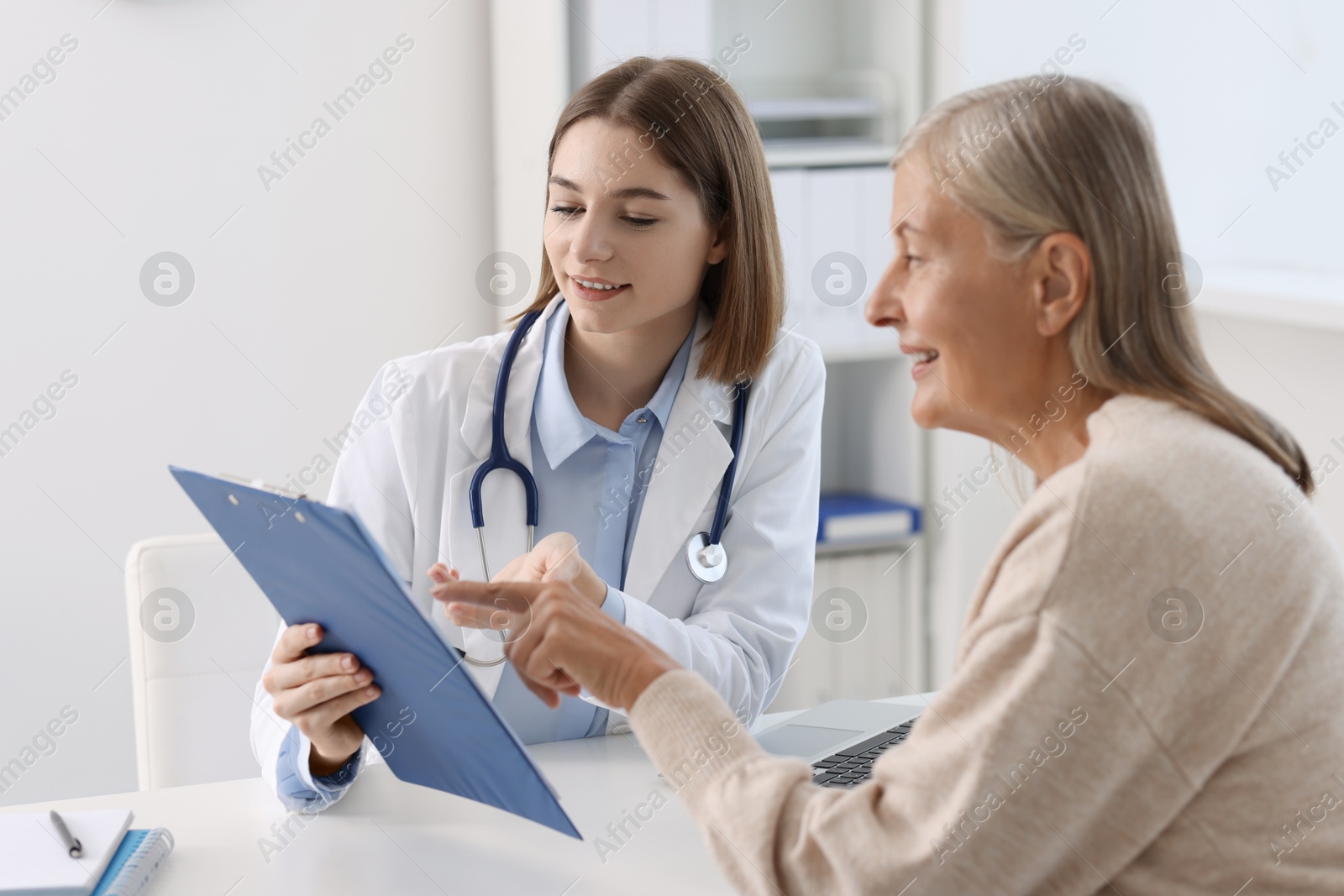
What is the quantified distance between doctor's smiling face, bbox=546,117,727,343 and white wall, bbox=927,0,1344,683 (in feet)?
3.09

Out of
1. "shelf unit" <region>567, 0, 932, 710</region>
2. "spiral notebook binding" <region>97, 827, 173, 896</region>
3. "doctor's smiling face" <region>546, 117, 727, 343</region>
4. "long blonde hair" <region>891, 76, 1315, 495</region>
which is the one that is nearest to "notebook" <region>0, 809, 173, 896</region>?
"spiral notebook binding" <region>97, 827, 173, 896</region>

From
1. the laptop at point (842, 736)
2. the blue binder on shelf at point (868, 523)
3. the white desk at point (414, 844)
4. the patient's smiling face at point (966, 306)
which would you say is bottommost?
the blue binder on shelf at point (868, 523)

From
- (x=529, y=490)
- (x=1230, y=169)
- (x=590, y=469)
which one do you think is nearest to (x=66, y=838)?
(x=529, y=490)

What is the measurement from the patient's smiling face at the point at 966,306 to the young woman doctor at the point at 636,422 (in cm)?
58

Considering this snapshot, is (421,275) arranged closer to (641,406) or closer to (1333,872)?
(641,406)

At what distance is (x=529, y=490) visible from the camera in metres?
1.58

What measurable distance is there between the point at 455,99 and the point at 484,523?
1430 mm

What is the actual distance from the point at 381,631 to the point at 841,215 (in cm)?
177

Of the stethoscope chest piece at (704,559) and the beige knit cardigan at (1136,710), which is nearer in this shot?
the beige knit cardigan at (1136,710)

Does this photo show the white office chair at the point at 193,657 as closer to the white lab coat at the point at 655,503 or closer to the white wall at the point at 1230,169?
the white lab coat at the point at 655,503

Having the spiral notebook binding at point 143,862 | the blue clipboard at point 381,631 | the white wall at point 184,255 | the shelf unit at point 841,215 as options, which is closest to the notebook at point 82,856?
the spiral notebook binding at point 143,862

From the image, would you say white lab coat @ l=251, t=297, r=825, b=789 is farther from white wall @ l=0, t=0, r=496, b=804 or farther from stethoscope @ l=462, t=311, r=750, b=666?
white wall @ l=0, t=0, r=496, b=804

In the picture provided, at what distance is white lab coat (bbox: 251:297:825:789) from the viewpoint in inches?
61.2

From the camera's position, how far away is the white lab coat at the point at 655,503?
1.56 m
